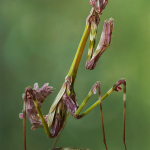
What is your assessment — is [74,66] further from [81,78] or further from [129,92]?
[129,92]

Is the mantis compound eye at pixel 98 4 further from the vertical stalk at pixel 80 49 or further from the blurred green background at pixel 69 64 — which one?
the blurred green background at pixel 69 64

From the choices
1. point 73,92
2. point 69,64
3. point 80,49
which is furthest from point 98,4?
point 69,64

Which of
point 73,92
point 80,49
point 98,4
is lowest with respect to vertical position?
point 73,92

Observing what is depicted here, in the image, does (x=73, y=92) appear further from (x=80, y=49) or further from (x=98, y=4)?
(x=98, y=4)

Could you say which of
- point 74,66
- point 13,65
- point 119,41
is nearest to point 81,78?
point 119,41

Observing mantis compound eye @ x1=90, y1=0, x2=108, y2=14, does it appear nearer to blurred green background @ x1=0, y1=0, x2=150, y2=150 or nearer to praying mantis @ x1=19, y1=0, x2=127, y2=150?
praying mantis @ x1=19, y1=0, x2=127, y2=150

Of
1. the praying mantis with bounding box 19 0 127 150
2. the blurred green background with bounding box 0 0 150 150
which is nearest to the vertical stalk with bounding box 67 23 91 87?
the praying mantis with bounding box 19 0 127 150

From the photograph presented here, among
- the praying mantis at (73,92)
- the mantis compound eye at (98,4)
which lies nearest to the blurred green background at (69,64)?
the praying mantis at (73,92)

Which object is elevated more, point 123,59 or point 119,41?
point 119,41
